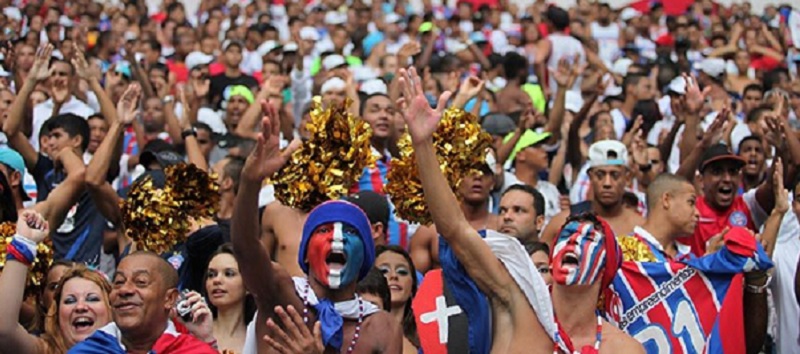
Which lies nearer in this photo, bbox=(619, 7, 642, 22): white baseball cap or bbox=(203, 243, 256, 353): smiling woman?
bbox=(203, 243, 256, 353): smiling woman

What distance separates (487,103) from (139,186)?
767 cm

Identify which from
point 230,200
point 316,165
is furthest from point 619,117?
point 316,165

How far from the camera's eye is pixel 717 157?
35.5ft

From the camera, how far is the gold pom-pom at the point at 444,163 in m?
7.34

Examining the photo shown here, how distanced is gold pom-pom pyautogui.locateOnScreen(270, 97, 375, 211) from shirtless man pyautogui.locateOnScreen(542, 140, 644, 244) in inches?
119

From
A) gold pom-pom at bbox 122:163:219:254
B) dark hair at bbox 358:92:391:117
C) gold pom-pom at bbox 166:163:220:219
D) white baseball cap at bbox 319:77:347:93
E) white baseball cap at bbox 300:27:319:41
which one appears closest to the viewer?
gold pom-pom at bbox 122:163:219:254

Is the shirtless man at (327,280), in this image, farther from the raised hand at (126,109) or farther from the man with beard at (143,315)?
the raised hand at (126,109)

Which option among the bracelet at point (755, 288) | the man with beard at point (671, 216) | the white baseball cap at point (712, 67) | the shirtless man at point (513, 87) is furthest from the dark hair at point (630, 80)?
the bracelet at point (755, 288)

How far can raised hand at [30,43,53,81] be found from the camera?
10.8 m

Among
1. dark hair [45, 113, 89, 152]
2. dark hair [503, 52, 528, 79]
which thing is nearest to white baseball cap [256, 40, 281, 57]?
dark hair [503, 52, 528, 79]

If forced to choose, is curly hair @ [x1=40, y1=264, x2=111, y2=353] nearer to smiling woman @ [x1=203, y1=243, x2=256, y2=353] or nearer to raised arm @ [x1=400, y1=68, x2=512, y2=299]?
smiling woman @ [x1=203, y1=243, x2=256, y2=353]

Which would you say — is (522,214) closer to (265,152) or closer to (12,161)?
(12,161)

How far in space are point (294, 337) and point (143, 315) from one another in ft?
2.92

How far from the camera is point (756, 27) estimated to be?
21.1 metres
